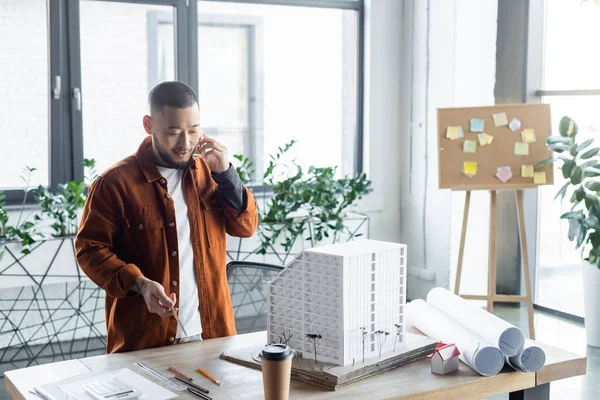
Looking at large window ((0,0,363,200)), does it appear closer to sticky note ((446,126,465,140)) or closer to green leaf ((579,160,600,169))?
sticky note ((446,126,465,140))

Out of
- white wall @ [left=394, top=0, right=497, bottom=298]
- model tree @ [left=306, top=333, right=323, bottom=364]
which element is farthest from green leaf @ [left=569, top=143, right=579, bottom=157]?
model tree @ [left=306, top=333, right=323, bottom=364]

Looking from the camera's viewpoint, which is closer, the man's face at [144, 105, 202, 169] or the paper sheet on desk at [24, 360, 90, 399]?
the paper sheet on desk at [24, 360, 90, 399]

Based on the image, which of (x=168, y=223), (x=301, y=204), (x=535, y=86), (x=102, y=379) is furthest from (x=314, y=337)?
(x=535, y=86)

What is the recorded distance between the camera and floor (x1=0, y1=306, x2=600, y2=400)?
381 cm

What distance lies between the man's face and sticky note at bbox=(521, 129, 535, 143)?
2.59 m

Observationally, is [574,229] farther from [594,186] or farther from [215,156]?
[215,156]

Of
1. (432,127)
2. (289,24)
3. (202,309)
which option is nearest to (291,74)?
(289,24)

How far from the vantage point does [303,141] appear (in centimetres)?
559

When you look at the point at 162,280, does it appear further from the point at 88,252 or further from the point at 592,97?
the point at 592,97

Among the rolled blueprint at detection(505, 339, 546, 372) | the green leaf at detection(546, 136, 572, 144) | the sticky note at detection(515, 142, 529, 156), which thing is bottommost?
the rolled blueprint at detection(505, 339, 546, 372)

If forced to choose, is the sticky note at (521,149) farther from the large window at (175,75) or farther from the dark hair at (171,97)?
the dark hair at (171,97)

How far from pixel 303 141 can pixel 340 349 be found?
12.1 ft

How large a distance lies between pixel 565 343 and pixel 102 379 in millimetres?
3461

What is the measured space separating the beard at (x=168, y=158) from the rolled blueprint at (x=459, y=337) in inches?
33.8
